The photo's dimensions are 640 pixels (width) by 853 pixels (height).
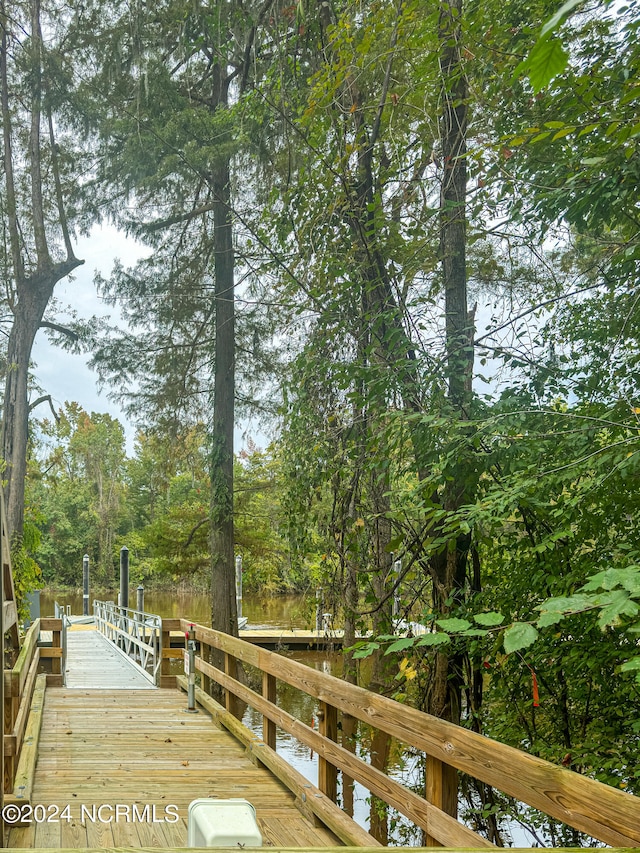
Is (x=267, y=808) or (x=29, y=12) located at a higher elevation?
(x=29, y=12)

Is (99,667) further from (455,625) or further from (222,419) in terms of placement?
(455,625)

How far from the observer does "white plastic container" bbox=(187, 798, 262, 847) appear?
4.10ft

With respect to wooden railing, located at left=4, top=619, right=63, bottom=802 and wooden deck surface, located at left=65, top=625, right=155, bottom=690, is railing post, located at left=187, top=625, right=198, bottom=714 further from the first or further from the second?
wooden deck surface, located at left=65, top=625, right=155, bottom=690

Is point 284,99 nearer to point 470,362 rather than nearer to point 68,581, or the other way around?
point 470,362

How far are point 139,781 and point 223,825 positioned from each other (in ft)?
10.7

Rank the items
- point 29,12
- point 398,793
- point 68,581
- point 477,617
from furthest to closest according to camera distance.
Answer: point 68,581 → point 29,12 → point 398,793 → point 477,617

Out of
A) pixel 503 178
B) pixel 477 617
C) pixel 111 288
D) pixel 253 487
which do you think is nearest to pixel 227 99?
pixel 111 288

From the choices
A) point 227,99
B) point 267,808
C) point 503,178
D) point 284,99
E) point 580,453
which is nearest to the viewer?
point 267,808

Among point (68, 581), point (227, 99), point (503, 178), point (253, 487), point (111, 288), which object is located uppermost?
point (227, 99)

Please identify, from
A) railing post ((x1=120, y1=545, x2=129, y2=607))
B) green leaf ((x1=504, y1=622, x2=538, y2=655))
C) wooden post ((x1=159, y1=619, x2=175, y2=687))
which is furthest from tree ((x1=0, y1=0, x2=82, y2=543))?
green leaf ((x1=504, y1=622, x2=538, y2=655))

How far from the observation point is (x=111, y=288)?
619 inches

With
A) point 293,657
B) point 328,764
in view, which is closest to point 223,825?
point 328,764

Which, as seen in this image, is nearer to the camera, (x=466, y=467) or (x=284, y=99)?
(x=466, y=467)

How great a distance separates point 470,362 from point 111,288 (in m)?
12.1
